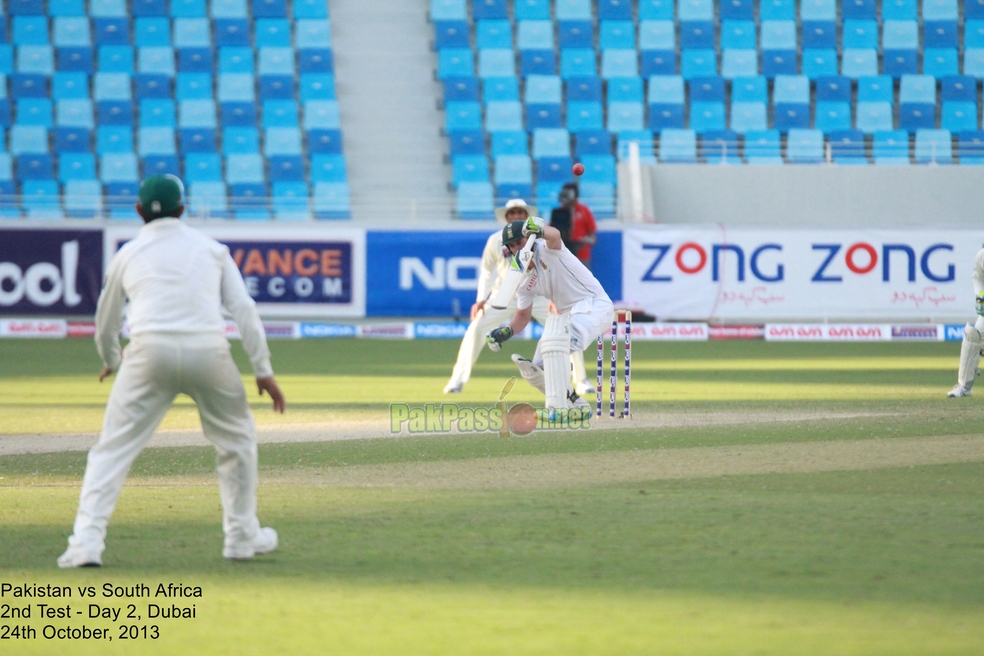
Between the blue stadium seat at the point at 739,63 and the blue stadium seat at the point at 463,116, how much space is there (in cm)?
581

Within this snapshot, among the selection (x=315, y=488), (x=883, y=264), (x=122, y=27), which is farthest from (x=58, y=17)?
(x=315, y=488)

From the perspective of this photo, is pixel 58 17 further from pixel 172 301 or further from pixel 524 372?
Answer: pixel 172 301

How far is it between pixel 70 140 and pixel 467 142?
8.41 m

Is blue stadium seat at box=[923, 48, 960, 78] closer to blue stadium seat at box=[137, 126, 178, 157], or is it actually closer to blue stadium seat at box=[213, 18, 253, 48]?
blue stadium seat at box=[213, 18, 253, 48]

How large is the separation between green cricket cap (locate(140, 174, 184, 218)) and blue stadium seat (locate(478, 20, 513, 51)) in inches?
968

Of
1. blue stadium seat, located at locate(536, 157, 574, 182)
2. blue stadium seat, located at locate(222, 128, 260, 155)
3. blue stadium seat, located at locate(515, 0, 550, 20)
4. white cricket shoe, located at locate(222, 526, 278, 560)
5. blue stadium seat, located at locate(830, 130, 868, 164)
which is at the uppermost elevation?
blue stadium seat, located at locate(515, 0, 550, 20)

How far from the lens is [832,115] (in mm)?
28797

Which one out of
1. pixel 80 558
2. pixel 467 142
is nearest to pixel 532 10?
pixel 467 142

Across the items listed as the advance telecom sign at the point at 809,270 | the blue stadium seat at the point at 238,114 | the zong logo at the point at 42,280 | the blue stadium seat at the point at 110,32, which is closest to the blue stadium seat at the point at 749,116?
the advance telecom sign at the point at 809,270

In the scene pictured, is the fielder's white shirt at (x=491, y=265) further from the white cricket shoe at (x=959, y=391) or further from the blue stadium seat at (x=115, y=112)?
the blue stadium seat at (x=115, y=112)

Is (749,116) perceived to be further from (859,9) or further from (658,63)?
(859,9)

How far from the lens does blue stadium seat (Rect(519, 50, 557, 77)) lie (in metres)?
29.4

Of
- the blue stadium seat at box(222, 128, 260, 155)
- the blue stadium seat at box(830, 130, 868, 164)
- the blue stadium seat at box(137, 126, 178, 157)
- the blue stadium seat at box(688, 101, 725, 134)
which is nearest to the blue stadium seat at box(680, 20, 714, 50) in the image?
the blue stadium seat at box(688, 101, 725, 134)

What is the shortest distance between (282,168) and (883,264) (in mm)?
12291
